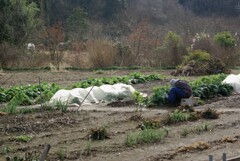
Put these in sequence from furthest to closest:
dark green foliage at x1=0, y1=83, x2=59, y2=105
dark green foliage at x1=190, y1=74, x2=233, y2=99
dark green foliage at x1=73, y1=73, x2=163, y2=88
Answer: dark green foliage at x1=73, y1=73, x2=163, y2=88 → dark green foliage at x1=190, y1=74, x2=233, y2=99 → dark green foliage at x1=0, y1=83, x2=59, y2=105

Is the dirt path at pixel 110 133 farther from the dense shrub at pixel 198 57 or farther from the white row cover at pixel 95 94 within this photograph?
the dense shrub at pixel 198 57

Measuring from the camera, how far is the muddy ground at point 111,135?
7.68 m

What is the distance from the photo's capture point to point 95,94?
1395 cm

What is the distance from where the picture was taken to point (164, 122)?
33.2 feet

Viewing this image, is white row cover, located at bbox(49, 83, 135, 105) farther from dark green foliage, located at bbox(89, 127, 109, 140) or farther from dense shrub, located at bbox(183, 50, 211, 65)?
dense shrub, located at bbox(183, 50, 211, 65)

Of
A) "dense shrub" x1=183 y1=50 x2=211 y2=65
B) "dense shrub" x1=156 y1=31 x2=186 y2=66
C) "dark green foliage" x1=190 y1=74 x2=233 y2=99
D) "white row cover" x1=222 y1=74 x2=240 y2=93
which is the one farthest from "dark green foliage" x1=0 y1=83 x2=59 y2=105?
"dense shrub" x1=156 y1=31 x2=186 y2=66

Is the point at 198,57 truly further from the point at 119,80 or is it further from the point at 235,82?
the point at 235,82

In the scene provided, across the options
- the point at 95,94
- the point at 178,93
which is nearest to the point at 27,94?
the point at 95,94

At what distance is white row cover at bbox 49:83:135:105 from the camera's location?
42.2ft

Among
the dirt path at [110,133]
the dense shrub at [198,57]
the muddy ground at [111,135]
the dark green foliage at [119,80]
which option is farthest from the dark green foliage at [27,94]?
the dense shrub at [198,57]

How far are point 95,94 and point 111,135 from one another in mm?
4962

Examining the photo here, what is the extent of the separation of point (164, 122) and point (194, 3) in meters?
66.4

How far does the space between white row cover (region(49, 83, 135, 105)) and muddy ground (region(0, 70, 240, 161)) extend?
17.9 inches

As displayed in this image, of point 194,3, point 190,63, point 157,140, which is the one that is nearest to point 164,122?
point 157,140
